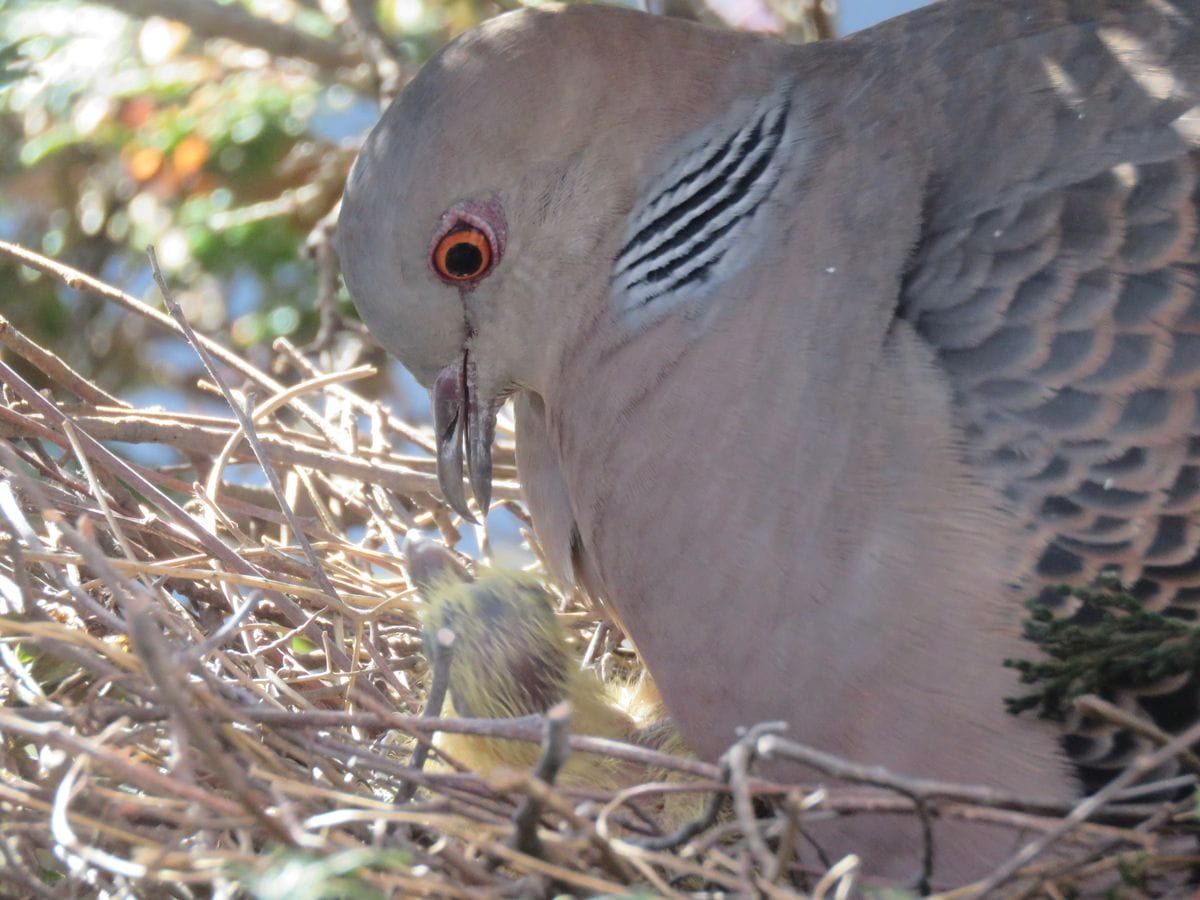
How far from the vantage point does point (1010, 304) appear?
2.49 metres

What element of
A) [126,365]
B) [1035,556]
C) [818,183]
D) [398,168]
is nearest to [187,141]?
[126,365]

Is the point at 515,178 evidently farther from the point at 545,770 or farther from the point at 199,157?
the point at 199,157

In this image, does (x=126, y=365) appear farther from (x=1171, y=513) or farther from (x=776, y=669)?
(x=1171, y=513)

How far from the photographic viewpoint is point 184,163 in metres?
4.83

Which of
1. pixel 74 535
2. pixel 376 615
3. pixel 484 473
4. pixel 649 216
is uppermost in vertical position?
pixel 649 216

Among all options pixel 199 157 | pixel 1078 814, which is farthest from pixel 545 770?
pixel 199 157

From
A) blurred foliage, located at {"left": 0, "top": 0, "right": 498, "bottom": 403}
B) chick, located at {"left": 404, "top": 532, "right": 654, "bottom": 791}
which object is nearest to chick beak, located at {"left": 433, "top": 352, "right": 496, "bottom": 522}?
chick, located at {"left": 404, "top": 532, "right": 654, "bottom": 791}

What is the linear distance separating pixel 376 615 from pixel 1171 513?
5.13 feet

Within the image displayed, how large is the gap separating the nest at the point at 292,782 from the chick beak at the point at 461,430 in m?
0.32

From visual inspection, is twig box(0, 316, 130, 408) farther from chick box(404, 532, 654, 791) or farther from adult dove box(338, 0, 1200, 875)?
chick box(404, 532, 654, 791)

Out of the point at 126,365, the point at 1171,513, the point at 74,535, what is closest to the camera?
the point at 74,535

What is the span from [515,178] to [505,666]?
93cm

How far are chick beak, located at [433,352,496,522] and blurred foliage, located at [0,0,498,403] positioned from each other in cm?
153

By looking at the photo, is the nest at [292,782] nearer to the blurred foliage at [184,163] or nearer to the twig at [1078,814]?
the twig at [1078,814]
